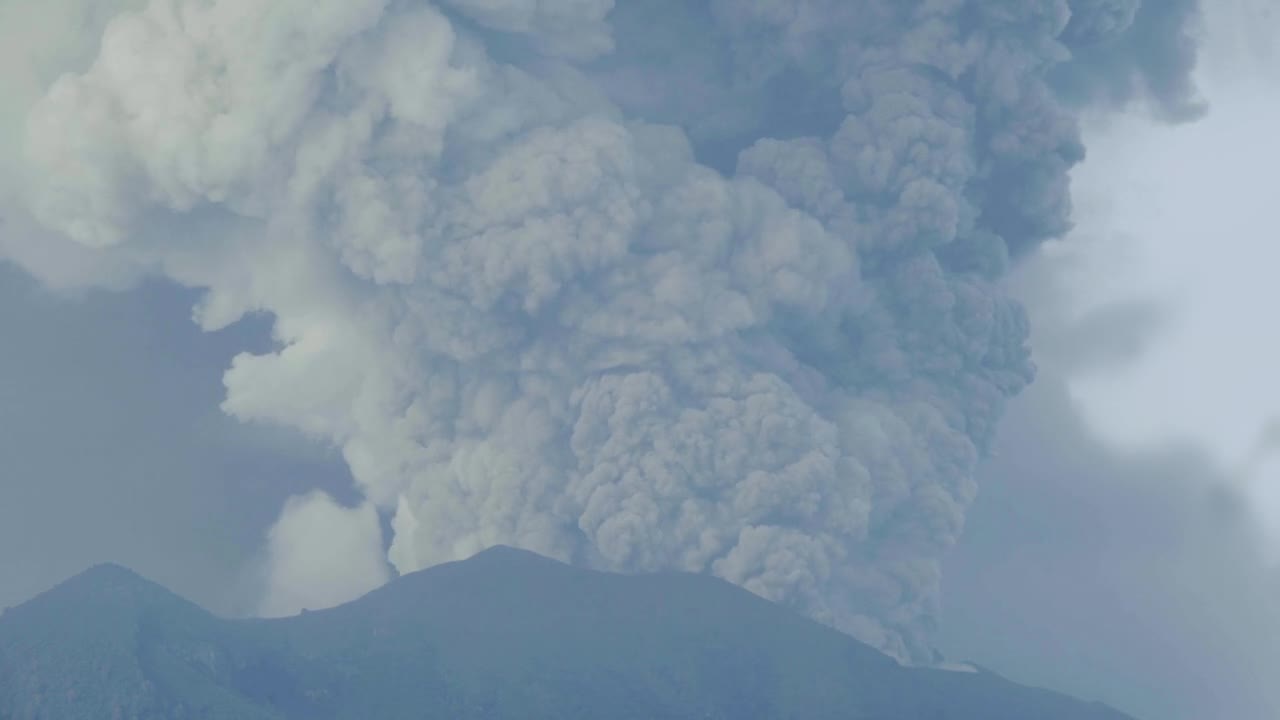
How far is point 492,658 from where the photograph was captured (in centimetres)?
4353

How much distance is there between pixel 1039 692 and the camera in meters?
46.8

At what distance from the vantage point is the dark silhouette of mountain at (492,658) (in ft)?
122

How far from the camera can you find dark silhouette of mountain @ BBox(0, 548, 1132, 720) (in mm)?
37062

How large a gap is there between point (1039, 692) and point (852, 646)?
825cm

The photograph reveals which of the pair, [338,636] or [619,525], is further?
[338,636]

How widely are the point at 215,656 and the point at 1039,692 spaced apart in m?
25.1

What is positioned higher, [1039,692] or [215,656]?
[1039,692]

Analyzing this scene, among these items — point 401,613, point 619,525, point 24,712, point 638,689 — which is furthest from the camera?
point 401,613

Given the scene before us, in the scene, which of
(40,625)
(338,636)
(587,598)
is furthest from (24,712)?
(587,598)

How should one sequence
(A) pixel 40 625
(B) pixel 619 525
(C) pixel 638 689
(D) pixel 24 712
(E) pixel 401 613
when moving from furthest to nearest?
(E) pixel 401 613, (C) pixel 638 689, (A) pixel 40 625, (D) pixel 24 712, (B) pixel 619 525

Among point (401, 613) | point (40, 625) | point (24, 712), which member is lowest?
point (24, 712)

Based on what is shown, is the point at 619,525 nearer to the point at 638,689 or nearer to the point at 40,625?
the point at 638,689

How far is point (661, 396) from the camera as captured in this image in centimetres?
3142

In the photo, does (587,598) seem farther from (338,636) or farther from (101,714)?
(101,714)
